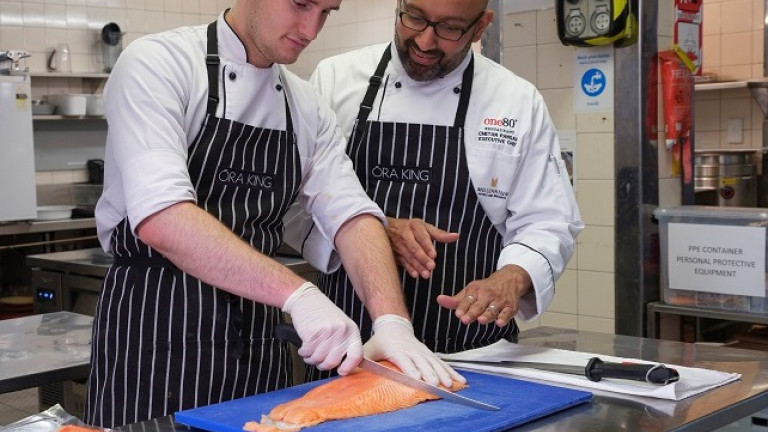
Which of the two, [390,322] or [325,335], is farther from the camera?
[390,322]

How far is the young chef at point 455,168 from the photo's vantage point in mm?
2336

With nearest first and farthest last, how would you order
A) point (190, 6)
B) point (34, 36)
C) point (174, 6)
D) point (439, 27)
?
point (439, 27) → point (34, 36) → point (174, 6) → point (190, 6)

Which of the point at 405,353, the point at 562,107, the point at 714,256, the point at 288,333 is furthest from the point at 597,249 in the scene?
the point at 288,333

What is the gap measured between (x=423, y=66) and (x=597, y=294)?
203cm

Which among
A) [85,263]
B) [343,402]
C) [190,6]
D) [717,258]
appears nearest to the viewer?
[343,402]

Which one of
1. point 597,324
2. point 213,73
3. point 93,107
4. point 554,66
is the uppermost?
point 93,107

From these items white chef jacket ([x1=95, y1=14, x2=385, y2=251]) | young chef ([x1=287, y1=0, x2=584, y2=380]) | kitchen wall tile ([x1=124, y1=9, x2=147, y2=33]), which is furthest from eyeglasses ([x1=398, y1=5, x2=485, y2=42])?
kitchen wall tile ([x1=124, y1=9, x2=147, y2=33])

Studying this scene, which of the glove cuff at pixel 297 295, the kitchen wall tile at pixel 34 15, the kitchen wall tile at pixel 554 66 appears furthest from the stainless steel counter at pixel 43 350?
the kitchen wall tile at pixel 34 15

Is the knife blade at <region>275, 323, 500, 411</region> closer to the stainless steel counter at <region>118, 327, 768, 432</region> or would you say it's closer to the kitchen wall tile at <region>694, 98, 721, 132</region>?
the stainless steel counter at <region>118, 327, 768, 432</region>

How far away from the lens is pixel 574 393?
175 centimetres

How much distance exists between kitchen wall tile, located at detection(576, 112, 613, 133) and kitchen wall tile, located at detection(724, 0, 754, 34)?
3757mm

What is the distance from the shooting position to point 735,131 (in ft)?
23.9

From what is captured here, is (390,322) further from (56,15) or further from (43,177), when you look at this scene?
(56,15)

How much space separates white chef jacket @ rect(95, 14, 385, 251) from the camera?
1851 mm
